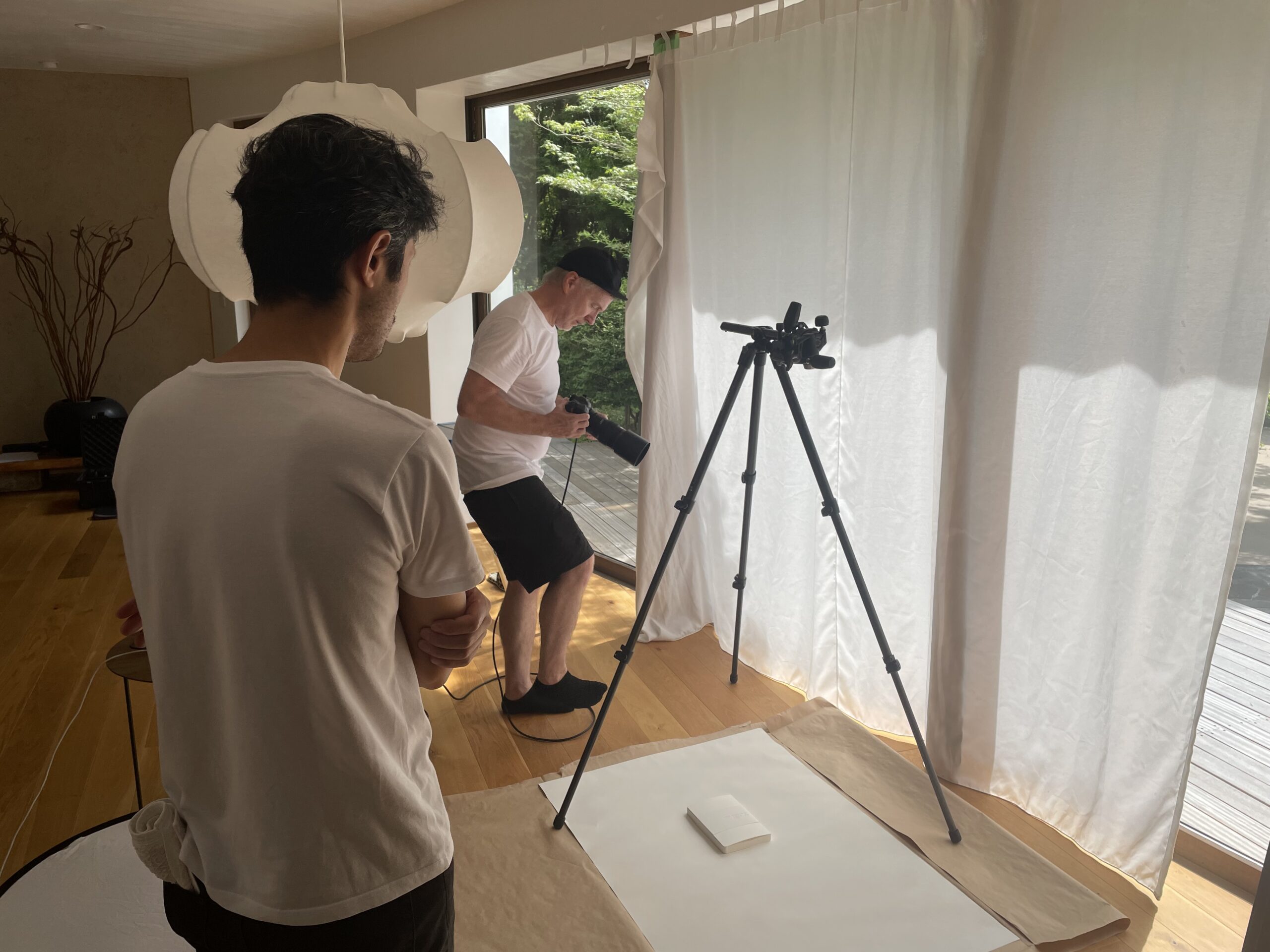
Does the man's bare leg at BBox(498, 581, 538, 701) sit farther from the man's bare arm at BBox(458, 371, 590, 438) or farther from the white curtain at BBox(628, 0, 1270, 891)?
the white curtain at BBox(628, 0, 1270, 891)

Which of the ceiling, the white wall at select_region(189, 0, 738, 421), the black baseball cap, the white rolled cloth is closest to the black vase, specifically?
the white wall at select_region(189, 0, 738, 421)

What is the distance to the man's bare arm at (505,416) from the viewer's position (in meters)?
2.38

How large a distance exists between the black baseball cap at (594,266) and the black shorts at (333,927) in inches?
72.1

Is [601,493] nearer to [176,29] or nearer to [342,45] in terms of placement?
[342,45]

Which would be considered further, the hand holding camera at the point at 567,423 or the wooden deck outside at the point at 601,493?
the wooden deck outside at the point at 601,493

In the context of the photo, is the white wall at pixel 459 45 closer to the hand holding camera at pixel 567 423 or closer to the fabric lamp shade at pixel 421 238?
the hand holding camera at pixel 567 423

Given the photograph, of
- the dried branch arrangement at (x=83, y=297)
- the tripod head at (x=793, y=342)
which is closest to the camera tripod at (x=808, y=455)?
the tripod head at (x=793, y=342)

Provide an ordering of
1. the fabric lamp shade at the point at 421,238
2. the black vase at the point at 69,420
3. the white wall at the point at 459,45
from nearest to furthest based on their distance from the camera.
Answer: the fabric lamp shade at the point at 421,238, the white wall at the point at 459,45, the black vase at the point at 69,420

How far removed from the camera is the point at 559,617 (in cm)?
262

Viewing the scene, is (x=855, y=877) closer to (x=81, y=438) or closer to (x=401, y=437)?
(x=401, y=437)

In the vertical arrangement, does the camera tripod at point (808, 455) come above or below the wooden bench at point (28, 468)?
above

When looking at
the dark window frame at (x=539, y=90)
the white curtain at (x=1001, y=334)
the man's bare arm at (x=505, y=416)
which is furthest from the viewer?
the dark window frame at (x=539, y=90)

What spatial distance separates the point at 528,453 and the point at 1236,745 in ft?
6.01

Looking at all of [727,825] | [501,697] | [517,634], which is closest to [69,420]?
[501,697]
